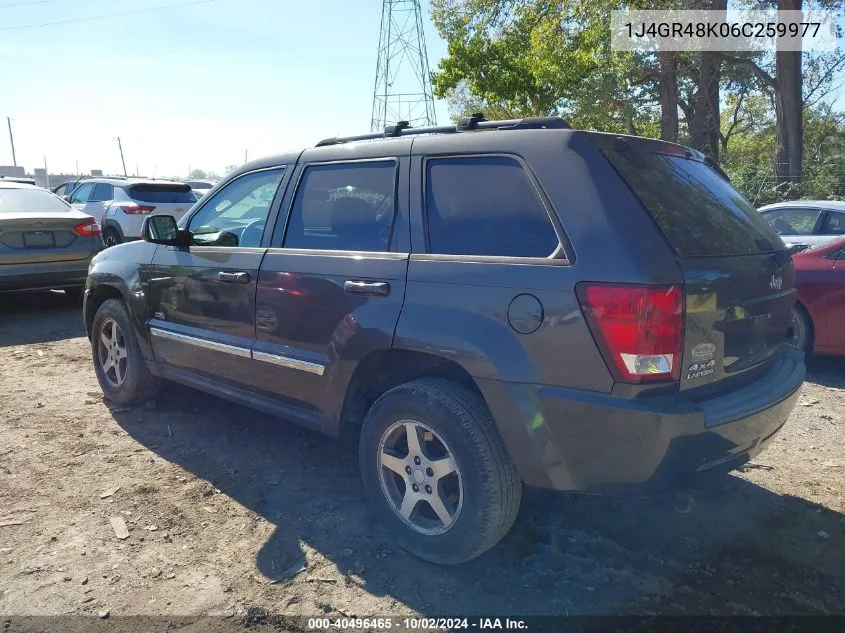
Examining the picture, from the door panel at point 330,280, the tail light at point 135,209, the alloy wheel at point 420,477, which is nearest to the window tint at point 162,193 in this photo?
the tail light at point 135,209

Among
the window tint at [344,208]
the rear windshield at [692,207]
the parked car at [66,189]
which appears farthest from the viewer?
the parked car at [66,189]

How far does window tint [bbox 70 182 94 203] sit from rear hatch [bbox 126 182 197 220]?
167 centimetres

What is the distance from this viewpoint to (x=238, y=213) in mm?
3896

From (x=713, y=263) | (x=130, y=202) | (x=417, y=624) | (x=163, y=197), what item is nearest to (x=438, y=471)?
(x=417, y=624)

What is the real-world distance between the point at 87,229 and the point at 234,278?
5.72m

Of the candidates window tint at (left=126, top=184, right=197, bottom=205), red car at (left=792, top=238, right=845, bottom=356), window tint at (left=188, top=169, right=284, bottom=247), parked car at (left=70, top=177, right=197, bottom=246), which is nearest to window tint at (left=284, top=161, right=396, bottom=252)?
window tint at (left=188, top=169, right=284, bottom=247)

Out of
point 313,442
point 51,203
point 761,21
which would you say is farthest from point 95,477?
point 761,21

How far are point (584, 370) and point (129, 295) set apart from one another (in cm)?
341

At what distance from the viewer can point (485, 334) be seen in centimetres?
253

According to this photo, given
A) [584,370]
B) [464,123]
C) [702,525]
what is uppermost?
[464,123]

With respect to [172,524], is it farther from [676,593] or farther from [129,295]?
[676,593]

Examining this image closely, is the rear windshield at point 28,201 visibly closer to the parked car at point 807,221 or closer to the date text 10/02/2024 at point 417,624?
the date text 10/02/2024 at point 417,624

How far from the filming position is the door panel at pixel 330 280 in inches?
116

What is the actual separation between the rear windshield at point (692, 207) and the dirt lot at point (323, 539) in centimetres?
138
